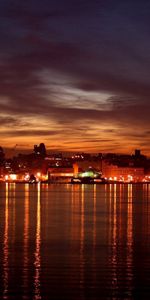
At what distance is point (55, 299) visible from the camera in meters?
15.5

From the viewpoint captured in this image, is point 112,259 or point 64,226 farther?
point 64,226

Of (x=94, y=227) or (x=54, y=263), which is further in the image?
(x=94, y=227)

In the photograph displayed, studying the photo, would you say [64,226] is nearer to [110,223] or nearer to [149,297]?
[110,223]

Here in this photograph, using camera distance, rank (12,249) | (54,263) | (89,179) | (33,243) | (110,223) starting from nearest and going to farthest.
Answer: (54,263)
(12,249)
(33,243)
(110,223)
(89,179)

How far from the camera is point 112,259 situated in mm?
21766

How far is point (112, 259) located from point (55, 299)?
6.49 m

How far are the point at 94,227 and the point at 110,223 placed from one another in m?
3.23

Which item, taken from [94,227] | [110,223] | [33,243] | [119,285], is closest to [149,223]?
[110,223]

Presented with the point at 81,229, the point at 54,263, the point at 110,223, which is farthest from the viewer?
the point at 110,223

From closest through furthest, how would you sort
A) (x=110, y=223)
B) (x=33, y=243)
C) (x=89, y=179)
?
(x=33, y=243) < (x=110, y=223) < (x=89, y=179)

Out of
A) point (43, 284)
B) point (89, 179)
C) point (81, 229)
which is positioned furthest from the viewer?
point (89, 179)

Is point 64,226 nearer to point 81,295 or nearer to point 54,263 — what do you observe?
point 54,263

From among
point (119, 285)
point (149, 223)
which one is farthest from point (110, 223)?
point (119, 285)

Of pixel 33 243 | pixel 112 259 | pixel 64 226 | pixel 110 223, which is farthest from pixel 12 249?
pixel 110 223
